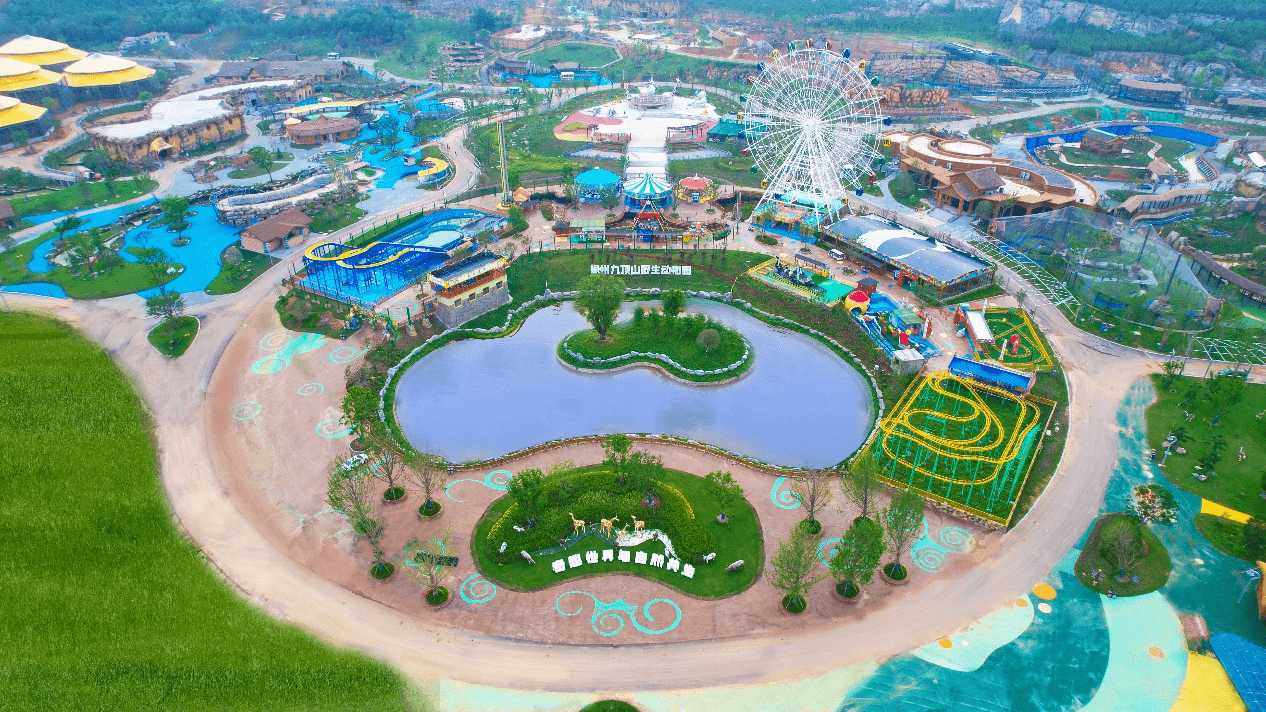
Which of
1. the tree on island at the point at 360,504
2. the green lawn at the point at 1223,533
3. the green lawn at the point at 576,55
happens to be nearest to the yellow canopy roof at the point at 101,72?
the green lawn at the point at 576,55

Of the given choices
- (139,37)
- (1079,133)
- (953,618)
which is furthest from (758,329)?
(139,37)

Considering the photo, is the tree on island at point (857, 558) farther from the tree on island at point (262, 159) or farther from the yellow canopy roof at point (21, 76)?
the yellow canopy roof at point (21, 76)

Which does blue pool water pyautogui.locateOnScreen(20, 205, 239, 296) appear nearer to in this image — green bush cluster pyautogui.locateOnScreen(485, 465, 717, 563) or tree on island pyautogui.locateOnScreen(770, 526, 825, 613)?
green bush cluster pyautogui.locateOnScreen(485, 465, 717, 563)

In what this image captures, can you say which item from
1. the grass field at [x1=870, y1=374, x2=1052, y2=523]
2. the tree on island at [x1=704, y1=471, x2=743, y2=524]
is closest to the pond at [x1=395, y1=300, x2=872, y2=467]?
the grass field at [x1=870, y1=374, x2=1052, y2=523]

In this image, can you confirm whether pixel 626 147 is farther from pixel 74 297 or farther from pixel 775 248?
pixel 74 297

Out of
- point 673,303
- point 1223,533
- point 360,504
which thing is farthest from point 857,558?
point 673,303

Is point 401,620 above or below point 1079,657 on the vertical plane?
below

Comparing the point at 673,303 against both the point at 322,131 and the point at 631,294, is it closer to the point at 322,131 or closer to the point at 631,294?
the point at 631,294
